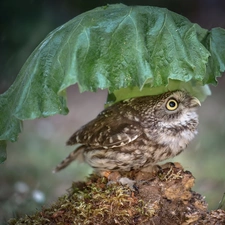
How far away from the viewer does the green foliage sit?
268 cm

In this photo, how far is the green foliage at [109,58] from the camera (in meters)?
2.68

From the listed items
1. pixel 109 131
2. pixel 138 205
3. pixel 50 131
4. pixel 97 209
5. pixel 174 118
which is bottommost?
pixel 97 209

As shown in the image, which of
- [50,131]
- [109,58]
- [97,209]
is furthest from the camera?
[50,131]

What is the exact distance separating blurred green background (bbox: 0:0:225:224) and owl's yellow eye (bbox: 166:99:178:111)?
2.52 m

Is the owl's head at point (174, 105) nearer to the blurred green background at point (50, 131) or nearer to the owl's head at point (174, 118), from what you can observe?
the owl's head at point (174, 118)

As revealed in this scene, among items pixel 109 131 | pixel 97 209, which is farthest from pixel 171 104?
pixel 97 209

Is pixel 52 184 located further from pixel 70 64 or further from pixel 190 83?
pixel 70 64

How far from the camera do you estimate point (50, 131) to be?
319 inches

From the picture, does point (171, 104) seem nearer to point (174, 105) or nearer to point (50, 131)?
point (174, 105)

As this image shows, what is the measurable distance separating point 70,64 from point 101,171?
0.98 m

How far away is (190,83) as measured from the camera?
3564 mm

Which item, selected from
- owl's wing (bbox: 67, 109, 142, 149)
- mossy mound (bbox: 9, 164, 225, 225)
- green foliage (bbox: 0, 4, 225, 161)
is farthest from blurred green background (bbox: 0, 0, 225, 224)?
green foliage (bbox: 0, 4, 225, 161)

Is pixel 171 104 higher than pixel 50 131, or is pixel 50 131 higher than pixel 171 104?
pixel 50 131

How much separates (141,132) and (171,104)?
265 millimetres
